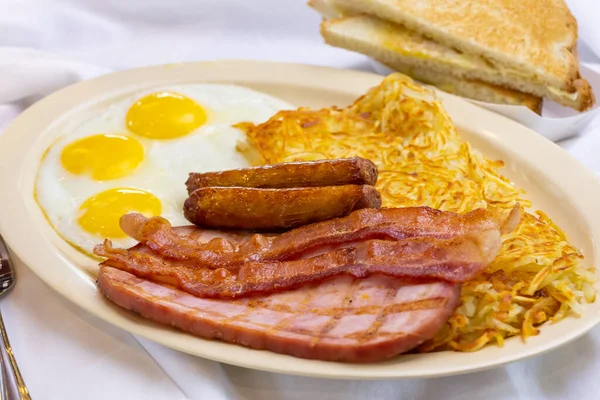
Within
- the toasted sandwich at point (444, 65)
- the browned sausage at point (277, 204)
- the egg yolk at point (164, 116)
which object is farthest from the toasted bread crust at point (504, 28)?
the browned sausage at point (277, 204)

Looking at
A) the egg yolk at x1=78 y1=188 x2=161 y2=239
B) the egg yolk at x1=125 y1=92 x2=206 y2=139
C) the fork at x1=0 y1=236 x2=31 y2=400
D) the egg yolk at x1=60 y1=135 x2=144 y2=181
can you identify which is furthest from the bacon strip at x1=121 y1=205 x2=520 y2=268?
the egg yolk at x1=125 y1=92 x2=206 y2=139

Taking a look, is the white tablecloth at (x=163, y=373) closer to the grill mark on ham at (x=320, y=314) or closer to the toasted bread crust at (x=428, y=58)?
the grill mark on ham at (x=320, y=314)

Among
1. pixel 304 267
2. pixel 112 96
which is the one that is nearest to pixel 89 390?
pixel 304 267

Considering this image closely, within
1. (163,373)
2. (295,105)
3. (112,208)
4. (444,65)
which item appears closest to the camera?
(163,373)

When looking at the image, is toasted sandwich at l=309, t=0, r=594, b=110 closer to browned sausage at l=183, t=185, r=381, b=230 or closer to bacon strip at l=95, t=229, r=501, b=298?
browned sausage at l=183, t=185, r=381, b=230

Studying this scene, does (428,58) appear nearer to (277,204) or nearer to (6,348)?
(277,204)

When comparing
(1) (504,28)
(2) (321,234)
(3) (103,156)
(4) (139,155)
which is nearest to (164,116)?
(4) (139,155)
